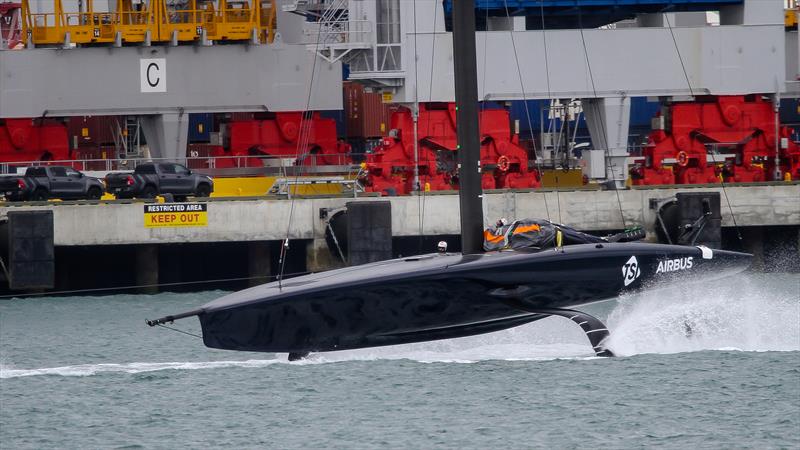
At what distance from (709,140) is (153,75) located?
1613cm

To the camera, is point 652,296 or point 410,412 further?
point 652,296

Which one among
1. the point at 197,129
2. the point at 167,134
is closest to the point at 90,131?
the point at 197,129

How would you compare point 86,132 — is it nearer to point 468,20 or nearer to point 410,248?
point 410,248

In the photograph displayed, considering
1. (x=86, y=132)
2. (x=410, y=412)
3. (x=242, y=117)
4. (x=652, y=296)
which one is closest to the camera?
(x=410, y=412)

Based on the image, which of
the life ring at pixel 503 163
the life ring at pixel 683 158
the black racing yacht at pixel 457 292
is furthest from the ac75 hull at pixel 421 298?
the life ring at pixel 683 158

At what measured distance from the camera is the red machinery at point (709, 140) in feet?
139

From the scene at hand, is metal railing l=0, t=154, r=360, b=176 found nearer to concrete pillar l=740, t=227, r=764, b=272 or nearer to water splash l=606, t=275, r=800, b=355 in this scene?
concrete pillar l=740, t=227, r=764, b=272

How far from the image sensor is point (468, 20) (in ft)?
73.0

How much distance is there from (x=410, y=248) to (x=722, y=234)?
8101 millimetres

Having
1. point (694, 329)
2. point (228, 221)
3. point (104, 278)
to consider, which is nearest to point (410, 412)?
point (694, 329)

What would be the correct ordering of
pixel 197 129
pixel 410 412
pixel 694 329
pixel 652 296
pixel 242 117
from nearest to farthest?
1. pixel 410 412
2. pixel 652 296
3. pixel 694 329
4. pixel 242 117
5. pixel 197 129

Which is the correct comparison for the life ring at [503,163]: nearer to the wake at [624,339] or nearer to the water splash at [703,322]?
the water splash at [703,322]

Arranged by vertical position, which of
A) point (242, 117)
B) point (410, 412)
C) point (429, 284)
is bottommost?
point (410, 412)

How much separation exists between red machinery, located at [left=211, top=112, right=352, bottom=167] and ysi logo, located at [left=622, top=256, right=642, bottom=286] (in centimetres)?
2322
